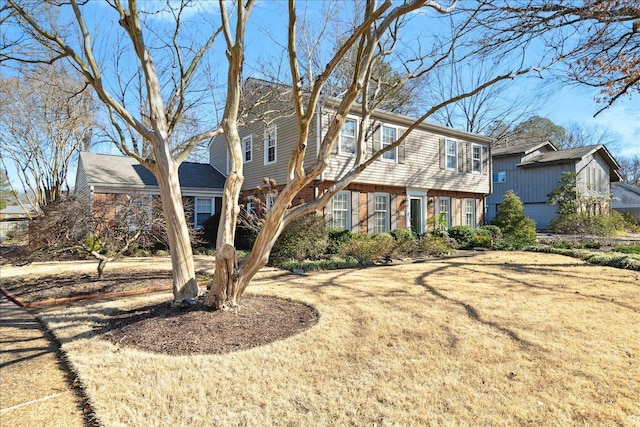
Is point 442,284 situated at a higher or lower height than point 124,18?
lower

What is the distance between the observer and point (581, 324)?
4812mm

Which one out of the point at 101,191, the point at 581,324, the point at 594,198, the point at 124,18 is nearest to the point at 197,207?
the point at 101,191

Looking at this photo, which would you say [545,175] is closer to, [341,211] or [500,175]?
[500,175]

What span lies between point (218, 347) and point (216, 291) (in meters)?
1.02

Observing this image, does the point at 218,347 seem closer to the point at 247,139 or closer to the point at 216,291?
the point at 216,291

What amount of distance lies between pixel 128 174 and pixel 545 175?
26.0m

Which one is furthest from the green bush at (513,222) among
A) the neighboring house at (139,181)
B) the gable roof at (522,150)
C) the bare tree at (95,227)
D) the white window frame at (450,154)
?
the bare tree at (95,227)

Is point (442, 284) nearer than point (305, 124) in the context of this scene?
No

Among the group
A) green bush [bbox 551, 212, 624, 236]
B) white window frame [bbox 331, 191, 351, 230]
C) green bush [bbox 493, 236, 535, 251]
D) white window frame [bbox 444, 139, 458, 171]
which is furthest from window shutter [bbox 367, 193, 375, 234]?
green bush [bbox 551, 212, 624, 236]

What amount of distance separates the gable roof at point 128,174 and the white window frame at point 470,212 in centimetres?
1233

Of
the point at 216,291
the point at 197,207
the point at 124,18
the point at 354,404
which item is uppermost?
the point at 124,18

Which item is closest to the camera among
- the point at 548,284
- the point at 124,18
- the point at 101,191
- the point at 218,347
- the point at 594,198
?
the point at 218,347

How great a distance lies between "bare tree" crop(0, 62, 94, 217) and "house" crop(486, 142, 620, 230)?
26453 mm

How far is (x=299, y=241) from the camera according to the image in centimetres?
1104
